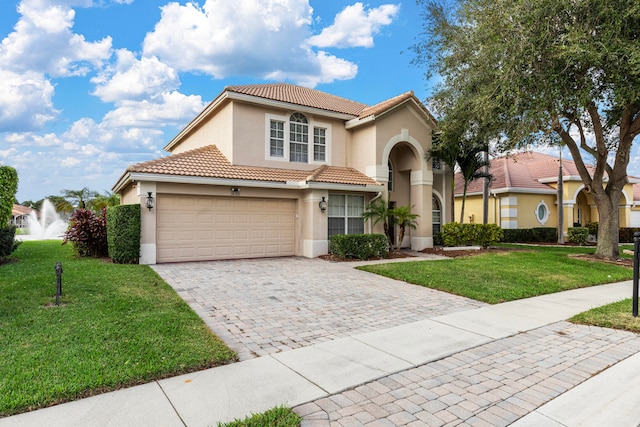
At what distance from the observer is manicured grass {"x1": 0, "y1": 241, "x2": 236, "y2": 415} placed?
349cm

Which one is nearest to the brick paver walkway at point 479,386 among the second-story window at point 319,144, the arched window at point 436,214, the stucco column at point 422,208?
the stucco column at point 422,208

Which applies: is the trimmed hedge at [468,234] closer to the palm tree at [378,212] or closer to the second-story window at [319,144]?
the palm tree at [378,212]

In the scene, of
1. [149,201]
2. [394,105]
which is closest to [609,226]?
[394,105]

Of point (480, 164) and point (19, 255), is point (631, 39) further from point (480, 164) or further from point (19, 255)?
point (19, 255)

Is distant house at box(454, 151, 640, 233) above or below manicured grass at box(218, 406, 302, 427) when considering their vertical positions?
above

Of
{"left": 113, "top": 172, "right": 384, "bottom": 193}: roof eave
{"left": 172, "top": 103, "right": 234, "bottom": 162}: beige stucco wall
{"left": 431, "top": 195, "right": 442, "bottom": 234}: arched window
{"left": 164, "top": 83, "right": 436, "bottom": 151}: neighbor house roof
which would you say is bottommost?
{"left": 431, "top": 195, "right": 442, "bottom": 234}: arched window

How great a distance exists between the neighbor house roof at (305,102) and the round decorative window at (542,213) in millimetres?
12613

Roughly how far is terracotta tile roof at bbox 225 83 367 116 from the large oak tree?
14.1 feet

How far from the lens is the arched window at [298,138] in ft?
51.3

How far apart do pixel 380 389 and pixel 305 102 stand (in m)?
14.1

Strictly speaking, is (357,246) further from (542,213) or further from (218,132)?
(542,213)

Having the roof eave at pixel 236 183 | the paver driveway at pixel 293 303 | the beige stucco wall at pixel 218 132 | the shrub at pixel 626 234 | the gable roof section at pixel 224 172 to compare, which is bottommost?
the paver driveway at pixel 293 303

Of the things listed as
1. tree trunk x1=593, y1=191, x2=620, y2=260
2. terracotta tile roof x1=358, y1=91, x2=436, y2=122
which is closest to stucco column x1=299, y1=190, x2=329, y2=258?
terracotta tile roof x1=358, y1=91, x2=436, y2=122

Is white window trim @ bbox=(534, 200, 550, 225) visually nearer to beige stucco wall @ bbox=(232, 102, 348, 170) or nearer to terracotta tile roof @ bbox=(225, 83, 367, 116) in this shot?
terracotta tile roof @ bbox=(225, 83, 367, 116)
